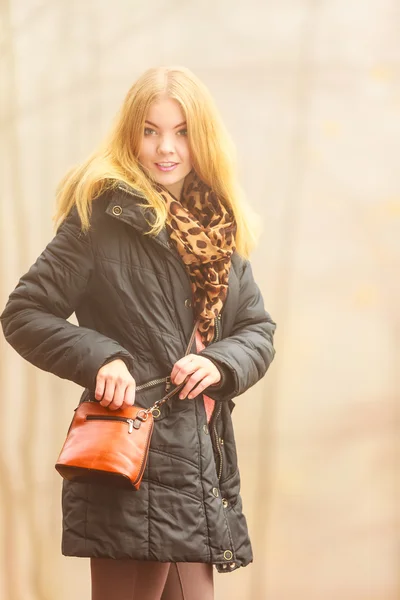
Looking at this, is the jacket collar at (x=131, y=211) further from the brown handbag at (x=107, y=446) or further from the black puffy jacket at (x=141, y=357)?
the brown handbag at (x=107, y=446)

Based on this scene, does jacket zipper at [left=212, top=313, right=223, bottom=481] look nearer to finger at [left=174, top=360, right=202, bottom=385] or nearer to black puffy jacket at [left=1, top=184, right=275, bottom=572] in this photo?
black puffy jacket at [left=1, top=184, right=275, bottom=572]

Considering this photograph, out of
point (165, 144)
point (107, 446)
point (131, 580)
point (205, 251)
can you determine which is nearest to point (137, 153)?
point (165, 144)

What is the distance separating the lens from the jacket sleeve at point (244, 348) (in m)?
1.67

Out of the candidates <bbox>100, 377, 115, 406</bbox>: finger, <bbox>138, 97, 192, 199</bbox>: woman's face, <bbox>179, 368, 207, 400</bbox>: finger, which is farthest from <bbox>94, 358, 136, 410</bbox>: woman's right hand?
<bbox>138, 97, 192, 199</bbox>: woman's face

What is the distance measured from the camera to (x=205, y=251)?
5.55ft

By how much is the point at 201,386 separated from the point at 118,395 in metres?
0.17

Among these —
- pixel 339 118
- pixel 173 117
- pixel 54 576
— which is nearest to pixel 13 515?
pixel 54 576

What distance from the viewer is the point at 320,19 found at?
86.2 inches

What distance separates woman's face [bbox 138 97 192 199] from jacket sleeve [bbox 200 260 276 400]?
0.85 feet

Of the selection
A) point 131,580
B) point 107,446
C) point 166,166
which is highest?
point 166,166

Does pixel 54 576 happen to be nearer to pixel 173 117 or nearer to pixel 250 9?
pixel 173 117

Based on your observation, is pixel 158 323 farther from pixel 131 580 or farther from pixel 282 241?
pixel 282 241

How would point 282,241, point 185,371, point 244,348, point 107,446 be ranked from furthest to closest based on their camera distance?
point 282,241 → point 244,348 → point 185,371 → point 107,446

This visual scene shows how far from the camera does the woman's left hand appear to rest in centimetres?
163
